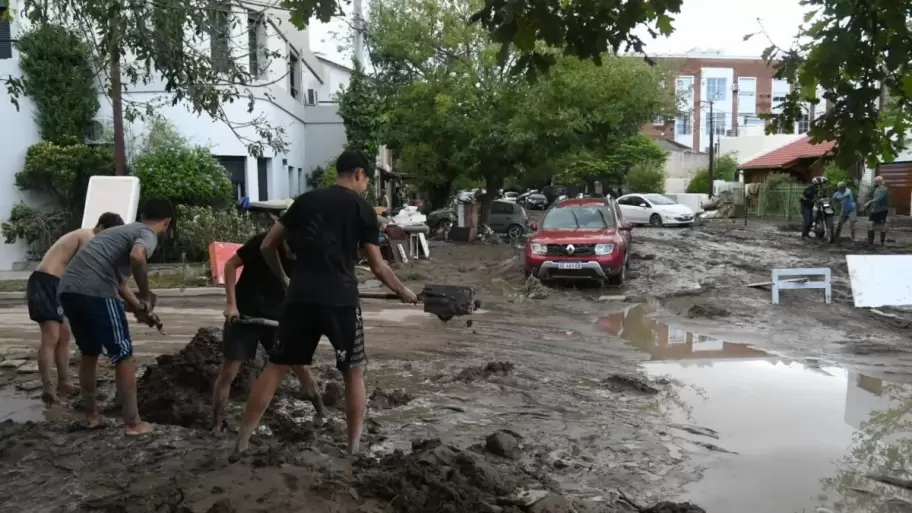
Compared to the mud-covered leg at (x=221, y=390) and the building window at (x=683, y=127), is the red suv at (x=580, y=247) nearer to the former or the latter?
the mud-covered leg at (x=221, y=390)

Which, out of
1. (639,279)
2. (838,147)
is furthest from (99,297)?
(639,279)

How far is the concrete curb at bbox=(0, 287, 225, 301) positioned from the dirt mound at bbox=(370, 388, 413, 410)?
787 cm

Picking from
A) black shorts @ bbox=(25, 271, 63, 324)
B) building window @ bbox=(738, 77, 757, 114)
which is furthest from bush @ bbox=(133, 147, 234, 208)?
building window @ bbox=(738, 77, 757, 114)

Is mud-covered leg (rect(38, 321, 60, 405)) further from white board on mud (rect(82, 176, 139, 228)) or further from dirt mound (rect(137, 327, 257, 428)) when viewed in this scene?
white board on mud (rect(82, 176, 139, 228))

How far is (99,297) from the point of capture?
522 cm

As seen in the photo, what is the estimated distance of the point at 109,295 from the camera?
5.26m

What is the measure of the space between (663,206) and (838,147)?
28759 millimetres

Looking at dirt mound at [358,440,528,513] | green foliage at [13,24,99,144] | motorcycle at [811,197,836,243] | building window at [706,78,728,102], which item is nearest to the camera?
dirt mound at [358,440,528,513]

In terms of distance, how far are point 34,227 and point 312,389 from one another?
14.4 meters

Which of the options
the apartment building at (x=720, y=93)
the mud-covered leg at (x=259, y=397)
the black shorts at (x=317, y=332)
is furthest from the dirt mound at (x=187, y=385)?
the apartment building at (x=720, y=93)

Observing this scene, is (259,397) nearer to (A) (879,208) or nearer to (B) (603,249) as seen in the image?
(B) (603,249)

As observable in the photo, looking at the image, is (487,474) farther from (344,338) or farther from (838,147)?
(838,147)

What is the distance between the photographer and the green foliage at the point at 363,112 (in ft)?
86.8

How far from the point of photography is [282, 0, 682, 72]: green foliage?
435cm
